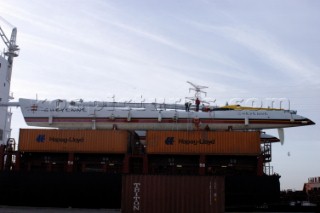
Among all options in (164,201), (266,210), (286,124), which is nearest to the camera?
(164,201)

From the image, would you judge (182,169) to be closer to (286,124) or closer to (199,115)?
(199,115)

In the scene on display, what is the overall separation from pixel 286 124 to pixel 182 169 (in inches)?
543

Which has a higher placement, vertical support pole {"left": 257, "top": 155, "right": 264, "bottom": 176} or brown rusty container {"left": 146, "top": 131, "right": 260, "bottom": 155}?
brown rusty container {"left": 146, "top": 131, "right": 260, "bottom": 155}

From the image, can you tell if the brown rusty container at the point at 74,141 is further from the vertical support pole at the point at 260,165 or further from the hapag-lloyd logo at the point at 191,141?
the vertical support pole at the point at 260,165

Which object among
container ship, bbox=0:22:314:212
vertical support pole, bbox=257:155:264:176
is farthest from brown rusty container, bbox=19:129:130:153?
vertical support pole, bbox=257:155:264:176

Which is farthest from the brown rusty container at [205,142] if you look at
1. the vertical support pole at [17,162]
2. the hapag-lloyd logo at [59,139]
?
the vertical support pole at [17,162]

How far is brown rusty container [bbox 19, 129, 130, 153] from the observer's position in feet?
114

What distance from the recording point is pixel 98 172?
113 feet

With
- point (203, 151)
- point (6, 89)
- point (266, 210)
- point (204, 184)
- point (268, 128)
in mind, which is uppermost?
point (6, 89)

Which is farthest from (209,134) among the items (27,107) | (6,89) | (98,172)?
(6,89)

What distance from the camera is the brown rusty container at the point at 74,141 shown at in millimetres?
34781

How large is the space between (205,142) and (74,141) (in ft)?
38.4

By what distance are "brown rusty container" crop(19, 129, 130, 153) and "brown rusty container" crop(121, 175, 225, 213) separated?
1160 centimetres

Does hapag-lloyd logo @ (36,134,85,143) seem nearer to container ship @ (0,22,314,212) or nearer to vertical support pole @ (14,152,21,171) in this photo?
container ship @ (0,22,314,212)
